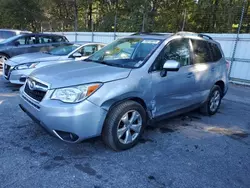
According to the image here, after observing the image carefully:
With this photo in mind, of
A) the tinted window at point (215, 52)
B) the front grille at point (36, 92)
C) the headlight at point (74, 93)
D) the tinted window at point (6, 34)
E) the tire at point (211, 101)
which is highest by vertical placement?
the tinted window at point (215, 52)

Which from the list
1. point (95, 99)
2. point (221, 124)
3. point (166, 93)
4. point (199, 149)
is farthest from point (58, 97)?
point (221, 124)

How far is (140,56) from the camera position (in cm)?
345

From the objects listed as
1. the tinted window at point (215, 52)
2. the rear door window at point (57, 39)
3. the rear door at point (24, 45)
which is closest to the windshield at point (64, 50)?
the rear door at point (24, 45)

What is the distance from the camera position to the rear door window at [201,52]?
4117mm

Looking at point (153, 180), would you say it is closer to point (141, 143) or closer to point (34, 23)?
point (141, 143)

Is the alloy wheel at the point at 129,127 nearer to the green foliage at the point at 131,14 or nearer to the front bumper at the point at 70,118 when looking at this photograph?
the front bumper at the point at 70,118

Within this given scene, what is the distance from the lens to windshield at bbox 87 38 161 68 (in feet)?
11.1

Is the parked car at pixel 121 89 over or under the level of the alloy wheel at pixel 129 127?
over

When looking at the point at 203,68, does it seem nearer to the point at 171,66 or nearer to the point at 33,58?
the point at 171,66

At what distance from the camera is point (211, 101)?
482 centimetres

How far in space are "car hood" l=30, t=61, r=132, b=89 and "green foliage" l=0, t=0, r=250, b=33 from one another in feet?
29.1

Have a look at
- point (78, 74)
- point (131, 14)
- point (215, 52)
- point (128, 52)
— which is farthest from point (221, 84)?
point (131, 14)

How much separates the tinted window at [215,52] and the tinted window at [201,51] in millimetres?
185

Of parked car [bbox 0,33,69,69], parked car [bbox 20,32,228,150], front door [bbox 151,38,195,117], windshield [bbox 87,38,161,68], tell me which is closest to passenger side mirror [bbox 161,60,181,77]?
parked car [bbox 20,32,228,150]
